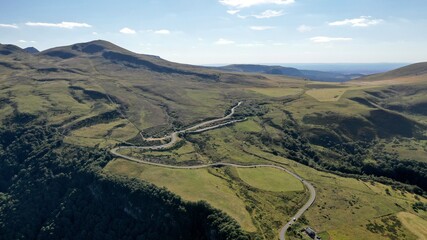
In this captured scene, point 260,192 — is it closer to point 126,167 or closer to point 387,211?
point 387,211

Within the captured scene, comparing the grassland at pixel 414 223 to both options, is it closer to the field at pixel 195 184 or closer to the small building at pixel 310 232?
the small building at pixel 310 232

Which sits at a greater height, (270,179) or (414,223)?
(270,179)

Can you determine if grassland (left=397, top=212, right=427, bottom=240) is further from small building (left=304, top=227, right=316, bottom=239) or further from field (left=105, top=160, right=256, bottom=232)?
field (left=105, top=160, right=256, bottom=232)

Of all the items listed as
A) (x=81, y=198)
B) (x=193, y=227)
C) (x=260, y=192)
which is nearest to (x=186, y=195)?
(x=193, y=227)

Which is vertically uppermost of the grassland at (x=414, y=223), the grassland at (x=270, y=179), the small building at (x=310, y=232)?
the grassland at (x=270, y=179)

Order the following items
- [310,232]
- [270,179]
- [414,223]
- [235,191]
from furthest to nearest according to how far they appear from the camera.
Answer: [270,179]
[235,191]
[414,223]
[310,232]

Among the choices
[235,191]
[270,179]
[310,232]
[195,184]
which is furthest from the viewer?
[270,179]

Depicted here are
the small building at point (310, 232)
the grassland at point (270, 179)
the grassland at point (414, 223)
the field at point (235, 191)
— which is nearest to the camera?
the small building at point (310, 232)

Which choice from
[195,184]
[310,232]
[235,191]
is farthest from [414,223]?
[195,184]

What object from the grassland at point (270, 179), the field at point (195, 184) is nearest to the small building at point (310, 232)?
the field at point (195, 184)

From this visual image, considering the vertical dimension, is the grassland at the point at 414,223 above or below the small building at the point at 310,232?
below

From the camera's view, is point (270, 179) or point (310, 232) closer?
point (310, 232)

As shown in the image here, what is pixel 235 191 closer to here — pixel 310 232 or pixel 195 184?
pixel 195 184
